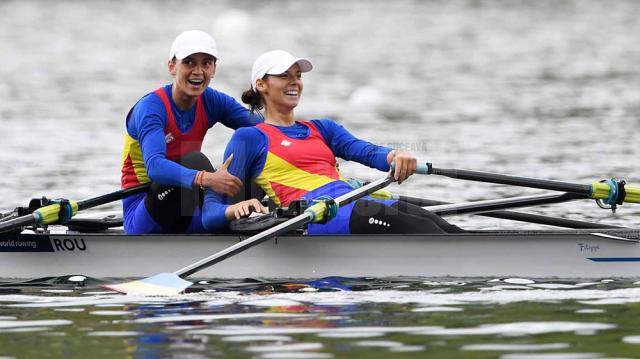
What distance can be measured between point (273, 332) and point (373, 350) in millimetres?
942

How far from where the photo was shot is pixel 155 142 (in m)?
12.6

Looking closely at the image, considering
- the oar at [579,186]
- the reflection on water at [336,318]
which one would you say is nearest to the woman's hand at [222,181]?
the reflection on water at [336,318]

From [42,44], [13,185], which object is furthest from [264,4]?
[13,185]

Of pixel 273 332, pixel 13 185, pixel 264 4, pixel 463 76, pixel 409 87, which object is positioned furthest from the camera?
pixel 264 4

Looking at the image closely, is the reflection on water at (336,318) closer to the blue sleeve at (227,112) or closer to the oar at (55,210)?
the oar at (55,210)

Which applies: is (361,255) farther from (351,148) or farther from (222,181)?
(222,181)

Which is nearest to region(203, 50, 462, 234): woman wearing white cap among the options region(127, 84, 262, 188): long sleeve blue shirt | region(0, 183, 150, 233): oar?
region(127, 84, 262, 188): long sleeve blue shirt

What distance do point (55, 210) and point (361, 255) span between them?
2.91m

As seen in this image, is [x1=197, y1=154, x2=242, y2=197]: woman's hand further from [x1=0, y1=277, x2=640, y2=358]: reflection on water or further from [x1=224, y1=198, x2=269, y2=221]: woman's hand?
[x1=0, y1=277, x2=640, y2=358]: reflection on water

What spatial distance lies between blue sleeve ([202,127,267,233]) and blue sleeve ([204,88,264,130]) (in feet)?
2.91

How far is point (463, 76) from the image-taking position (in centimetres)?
4522

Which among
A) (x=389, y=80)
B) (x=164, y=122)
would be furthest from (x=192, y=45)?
(x=389, y=80)

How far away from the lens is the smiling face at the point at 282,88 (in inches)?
492

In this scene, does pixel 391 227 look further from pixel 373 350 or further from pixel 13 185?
pixel 13 185
